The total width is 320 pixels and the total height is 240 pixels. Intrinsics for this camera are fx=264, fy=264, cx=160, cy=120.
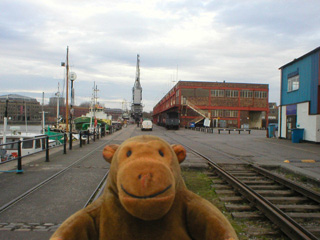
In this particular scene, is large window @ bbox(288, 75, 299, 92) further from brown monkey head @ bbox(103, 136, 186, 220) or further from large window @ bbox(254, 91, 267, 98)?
large window @ bbox(254, 91, 267, 98)

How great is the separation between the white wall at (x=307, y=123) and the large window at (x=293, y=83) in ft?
5.51

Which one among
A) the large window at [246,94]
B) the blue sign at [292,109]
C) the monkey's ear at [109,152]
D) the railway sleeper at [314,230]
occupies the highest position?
the large window at [246,94]

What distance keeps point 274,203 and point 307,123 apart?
15.4 metres

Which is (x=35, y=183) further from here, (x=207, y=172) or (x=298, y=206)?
(x=298, y=206)

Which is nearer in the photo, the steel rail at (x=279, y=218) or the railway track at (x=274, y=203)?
the steel rail at (x=279, y=218)

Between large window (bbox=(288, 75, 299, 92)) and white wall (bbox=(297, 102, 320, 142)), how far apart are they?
1680mm

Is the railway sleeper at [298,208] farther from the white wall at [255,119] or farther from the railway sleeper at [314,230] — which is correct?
the white wall at [255,119]

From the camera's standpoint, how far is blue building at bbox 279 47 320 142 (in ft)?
58.2

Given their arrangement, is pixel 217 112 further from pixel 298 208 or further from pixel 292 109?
pixel 298 208

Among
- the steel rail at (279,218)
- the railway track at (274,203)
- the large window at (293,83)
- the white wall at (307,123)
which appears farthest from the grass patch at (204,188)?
the large window at (293,83)

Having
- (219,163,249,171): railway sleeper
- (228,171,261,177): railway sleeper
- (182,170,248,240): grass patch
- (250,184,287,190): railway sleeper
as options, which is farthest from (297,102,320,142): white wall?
(250,184,287,190): railway sleeper

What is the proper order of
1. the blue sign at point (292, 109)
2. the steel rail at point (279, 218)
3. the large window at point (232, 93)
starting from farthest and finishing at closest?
the large window at point (232, 93)
the blue sign at point (292, 109)
the steel rail at point (279, 218)

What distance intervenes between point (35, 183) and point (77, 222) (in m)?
5.33

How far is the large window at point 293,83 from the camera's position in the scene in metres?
20.6
